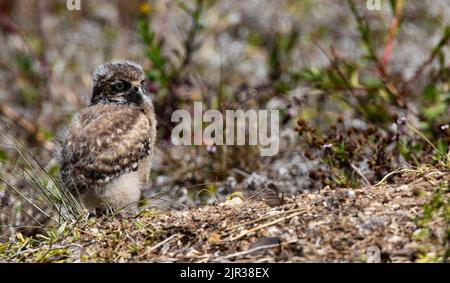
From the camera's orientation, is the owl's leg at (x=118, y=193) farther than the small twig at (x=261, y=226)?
Yes

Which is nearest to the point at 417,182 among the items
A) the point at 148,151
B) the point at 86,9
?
the point at 148,151

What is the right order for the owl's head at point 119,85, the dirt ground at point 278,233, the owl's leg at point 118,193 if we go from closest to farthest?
the dirt ground at point 278,233 → the owl's leg at point 118,193 → the owl's head at point 119,85

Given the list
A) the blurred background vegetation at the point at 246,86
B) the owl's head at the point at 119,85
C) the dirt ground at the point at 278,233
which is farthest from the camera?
the owl's head at the point at 119,85

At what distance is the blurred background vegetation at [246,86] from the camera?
6.33 m

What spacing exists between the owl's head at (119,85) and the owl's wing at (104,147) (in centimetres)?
30

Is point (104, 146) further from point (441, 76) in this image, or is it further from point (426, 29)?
point (426, 29)

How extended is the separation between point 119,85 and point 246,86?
193 cm

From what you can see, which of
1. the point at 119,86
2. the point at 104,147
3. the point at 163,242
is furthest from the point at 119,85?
the point at 163,242

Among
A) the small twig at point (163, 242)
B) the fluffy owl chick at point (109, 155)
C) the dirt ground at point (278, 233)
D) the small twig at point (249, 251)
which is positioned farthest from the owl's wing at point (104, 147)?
the small twig at point (249, 251)

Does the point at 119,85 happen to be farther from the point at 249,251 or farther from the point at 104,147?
the point at 249,251

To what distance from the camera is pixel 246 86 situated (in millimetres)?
8188

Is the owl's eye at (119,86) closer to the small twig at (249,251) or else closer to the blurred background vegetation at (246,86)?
the blurred background vegetation at (246,86)

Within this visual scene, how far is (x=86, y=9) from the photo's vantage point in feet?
40.3
